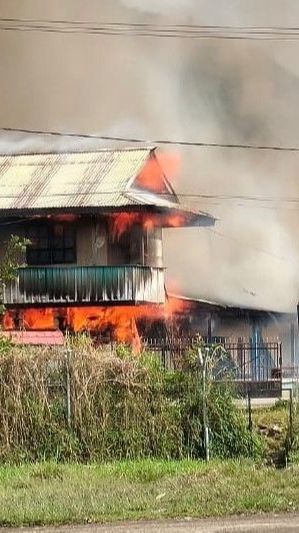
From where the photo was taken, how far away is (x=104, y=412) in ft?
45.5

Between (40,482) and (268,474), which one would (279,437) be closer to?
(268,474)

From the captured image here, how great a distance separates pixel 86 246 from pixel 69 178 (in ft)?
8.41

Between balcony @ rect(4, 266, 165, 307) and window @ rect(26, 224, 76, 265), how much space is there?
0.46 metres

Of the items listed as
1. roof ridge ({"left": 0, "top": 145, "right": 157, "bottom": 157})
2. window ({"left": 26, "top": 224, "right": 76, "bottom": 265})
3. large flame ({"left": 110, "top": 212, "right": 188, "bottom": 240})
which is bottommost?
window ({"left": 26, "top": 224, "right": 76, "bottom": 265})

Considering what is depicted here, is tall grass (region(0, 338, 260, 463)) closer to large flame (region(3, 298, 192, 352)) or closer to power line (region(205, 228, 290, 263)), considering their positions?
large flame (region(3, 298, 192, 352))

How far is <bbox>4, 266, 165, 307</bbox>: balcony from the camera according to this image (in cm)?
2967

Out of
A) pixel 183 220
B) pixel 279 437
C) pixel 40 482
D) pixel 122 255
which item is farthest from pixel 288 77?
pixel 40 482

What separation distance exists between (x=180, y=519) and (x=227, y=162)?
3318cm

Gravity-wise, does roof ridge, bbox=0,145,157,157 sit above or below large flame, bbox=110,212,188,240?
above

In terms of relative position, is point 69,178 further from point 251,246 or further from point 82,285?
point 251,246

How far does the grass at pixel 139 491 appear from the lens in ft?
32.6

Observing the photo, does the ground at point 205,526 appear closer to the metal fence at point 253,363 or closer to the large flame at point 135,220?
the metal fence at point 253,363

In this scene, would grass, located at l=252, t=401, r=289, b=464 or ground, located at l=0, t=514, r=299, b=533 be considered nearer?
ground, located at l=0, t=514, r=299, b=533

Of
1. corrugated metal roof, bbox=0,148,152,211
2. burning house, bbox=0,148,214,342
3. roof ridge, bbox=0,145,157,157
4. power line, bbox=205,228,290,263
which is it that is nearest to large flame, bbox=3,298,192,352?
burning house, bbox=0,148,214,342
